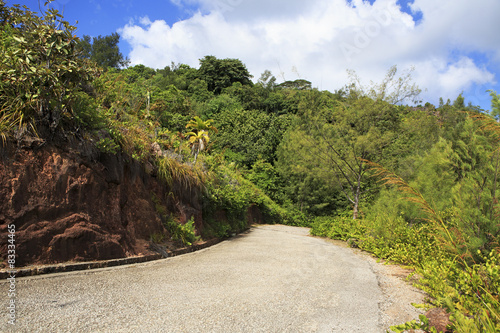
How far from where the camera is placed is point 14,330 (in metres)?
2.90

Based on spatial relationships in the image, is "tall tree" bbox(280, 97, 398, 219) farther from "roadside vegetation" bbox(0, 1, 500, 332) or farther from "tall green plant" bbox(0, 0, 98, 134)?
"tall green plant" bbox(0, 0, 98, 134)

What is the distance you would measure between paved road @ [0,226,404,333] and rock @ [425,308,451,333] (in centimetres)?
63

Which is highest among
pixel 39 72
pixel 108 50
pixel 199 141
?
pixel 108 50

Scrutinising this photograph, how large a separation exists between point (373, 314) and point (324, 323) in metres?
0.84

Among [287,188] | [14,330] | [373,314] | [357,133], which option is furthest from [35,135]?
[287,188]

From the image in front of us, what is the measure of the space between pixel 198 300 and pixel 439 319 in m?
→ 2.81

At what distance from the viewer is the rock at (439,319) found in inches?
120

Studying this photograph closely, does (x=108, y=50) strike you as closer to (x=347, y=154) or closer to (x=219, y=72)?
(x=219, y=72)

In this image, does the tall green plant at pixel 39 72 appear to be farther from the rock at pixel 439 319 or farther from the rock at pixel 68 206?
the rock at pixel 439 319

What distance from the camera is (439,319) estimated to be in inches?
126

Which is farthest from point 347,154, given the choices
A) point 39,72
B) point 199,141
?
point 39,72

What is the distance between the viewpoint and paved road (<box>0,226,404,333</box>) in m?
3.39

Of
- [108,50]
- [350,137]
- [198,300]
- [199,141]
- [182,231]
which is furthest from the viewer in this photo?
[108,50]

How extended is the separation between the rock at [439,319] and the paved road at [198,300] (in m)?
0.63
